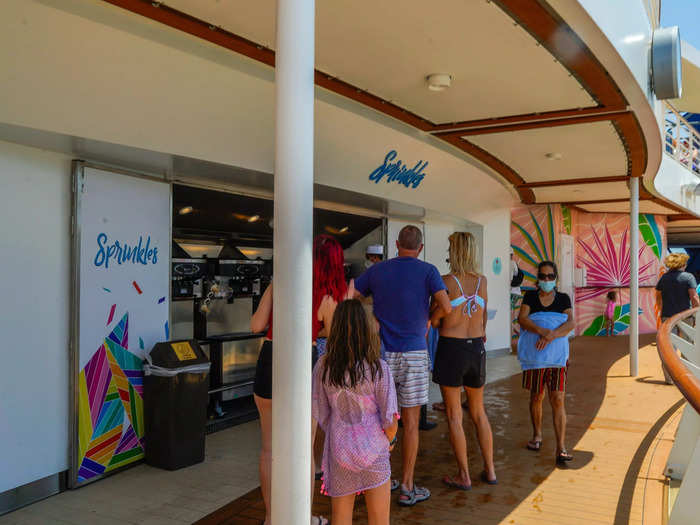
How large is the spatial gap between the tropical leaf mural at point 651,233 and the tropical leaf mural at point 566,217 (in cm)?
272

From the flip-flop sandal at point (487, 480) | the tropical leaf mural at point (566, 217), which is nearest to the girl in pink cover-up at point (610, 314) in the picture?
the tropical leaf mural at point (566, 217)

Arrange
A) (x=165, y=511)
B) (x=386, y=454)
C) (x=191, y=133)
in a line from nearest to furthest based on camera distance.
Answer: (x=386, y=454) < (x=165, y=511) < (x=191, y=133)

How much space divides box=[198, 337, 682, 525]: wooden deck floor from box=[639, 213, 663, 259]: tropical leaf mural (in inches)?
348

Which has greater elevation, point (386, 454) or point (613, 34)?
point (613, 34)

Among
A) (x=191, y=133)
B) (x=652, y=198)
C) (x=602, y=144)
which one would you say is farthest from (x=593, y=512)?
(x=652, y=198)

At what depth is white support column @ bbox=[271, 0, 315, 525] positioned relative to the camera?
1676 mm

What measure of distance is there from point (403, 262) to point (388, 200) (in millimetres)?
3312

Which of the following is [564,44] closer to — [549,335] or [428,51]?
[428,51]

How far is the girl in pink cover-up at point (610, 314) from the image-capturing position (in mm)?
13859

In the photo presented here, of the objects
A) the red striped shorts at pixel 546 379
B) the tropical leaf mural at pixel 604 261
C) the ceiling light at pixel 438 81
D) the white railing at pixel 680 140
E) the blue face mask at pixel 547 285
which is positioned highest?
the white railing at pixel 680 140

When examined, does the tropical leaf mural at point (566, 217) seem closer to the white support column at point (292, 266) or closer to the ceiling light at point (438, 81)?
the ceiling light at point (438, 81)

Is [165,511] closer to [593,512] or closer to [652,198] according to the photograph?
[593,512]

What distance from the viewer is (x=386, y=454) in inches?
99.6

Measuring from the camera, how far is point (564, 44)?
12.6 feet
